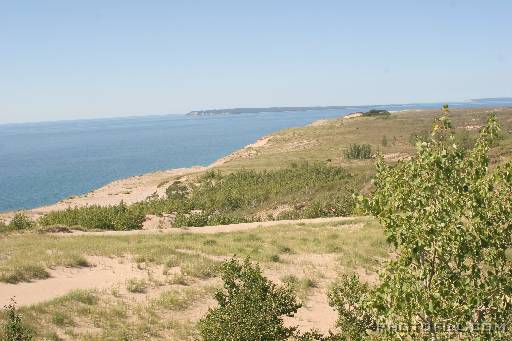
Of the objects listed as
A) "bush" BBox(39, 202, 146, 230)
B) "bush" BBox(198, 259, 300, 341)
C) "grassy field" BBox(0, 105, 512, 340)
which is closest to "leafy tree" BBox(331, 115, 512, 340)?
"grassy field" BBox(0, 105, 512, 340)

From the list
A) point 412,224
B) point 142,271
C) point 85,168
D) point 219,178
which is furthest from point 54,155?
point 412,224

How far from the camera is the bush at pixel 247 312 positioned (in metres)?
11.1

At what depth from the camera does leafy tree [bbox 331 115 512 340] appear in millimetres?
6711

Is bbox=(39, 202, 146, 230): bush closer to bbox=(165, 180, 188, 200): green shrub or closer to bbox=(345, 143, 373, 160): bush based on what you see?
bbox=(165, 180, 188, 200): green shrub

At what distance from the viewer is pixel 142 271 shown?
2291 cm

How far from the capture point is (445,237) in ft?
22.2

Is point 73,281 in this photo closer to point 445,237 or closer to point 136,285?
point 136,285

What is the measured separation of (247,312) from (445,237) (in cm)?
610

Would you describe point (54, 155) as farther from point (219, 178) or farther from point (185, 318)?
point (185, 318)

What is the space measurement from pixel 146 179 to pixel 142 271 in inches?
2909

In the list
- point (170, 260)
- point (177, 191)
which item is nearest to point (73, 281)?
point (170, 260)

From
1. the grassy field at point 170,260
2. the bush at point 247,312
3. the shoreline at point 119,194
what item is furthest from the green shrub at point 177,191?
the bush at point 247,312

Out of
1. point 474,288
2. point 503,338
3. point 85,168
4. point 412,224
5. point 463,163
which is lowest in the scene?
point 85,168

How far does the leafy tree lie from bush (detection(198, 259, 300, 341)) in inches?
172
